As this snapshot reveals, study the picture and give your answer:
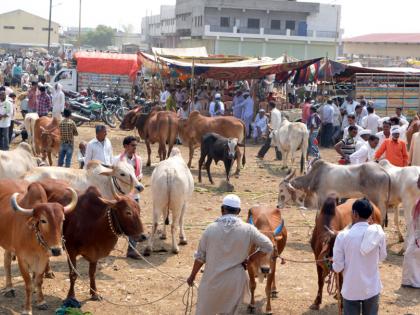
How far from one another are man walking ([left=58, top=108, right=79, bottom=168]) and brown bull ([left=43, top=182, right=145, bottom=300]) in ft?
19.0

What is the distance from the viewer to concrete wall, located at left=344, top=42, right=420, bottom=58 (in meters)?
55.3

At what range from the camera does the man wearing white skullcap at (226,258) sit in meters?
5.81

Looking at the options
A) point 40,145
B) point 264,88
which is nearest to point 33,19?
point 264,88

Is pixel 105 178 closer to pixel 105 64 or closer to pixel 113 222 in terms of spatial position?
pixel 113 222

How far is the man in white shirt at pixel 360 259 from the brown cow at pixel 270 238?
1.04m

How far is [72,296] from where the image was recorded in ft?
→ 24.3

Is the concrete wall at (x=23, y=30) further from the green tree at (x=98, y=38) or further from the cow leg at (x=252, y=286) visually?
the cow leg at (x=252, y=286)

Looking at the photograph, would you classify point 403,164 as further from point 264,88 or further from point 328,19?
point 328,19

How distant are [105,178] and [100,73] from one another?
21.8 m

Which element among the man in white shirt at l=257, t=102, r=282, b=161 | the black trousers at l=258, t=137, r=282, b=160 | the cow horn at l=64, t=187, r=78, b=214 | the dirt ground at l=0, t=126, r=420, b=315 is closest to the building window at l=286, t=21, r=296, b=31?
the man in white shirt at l=257, t=102, r=282, b=161

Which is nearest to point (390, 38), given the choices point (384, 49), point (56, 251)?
point (384, 49)

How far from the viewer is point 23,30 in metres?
102

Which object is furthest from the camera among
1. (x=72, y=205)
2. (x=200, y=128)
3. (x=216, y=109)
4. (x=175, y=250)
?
(x=216, y=109)

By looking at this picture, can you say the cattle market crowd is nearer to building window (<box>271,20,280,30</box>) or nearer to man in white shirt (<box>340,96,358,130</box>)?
man in white shirt (<box>340,96,358,130</box>)
